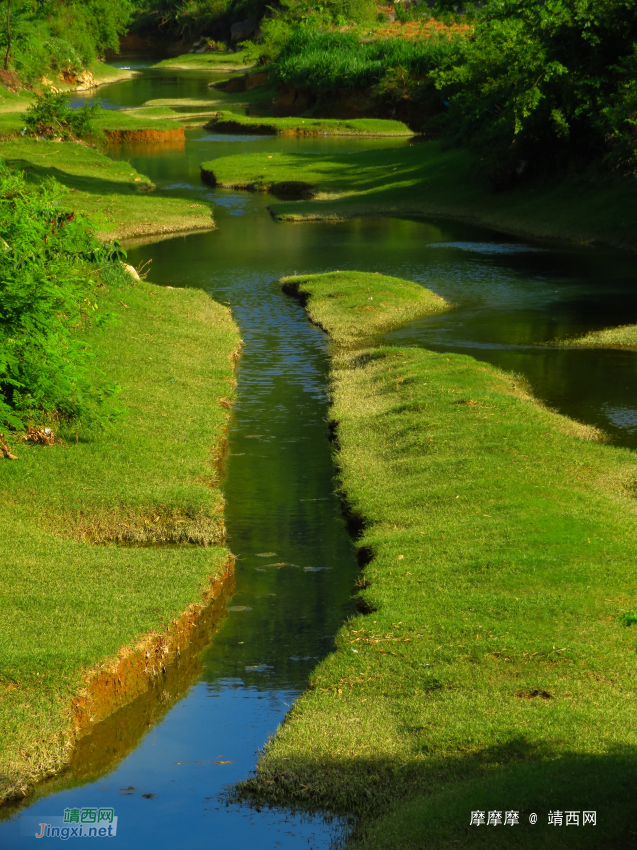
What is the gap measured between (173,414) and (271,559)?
5562mm

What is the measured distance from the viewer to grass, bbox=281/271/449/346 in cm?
2564

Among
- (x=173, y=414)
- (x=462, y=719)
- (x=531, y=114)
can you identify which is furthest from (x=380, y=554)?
(x=531, y=114)

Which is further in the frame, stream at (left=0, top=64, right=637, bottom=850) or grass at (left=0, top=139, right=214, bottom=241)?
grass at (left=0, top=139, right=214, bottom=241)

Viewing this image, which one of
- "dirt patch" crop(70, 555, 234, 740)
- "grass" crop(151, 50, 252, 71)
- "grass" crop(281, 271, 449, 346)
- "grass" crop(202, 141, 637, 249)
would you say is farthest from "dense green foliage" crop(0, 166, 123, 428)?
"grass" crop(151, 50, 252, 71)

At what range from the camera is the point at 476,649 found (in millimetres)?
10281

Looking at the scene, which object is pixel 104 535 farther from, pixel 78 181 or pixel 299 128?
pixel 299 128

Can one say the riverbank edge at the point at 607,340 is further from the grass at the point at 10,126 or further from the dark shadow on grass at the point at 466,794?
the grass at the point at 10,126

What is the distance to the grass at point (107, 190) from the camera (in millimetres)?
38406

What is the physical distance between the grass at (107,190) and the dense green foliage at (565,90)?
12662mm

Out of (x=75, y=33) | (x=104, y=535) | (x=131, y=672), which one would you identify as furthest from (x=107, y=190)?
(x=75, y=33)

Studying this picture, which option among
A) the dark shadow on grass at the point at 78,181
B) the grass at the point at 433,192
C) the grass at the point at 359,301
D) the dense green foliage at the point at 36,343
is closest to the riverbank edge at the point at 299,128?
the grass at the point at 433,192

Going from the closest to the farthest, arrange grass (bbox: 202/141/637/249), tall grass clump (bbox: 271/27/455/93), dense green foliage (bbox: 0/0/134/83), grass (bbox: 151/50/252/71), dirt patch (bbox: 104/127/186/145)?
grass (bbox: 202/141/637/249)
dirt patch (bbox: 104/127/186/145)
tall grass clump (bbox: 271/27/455/93)
dense green foliage (bbox: 0/0/134/83)
grass (bbox: 151/50/252/71)

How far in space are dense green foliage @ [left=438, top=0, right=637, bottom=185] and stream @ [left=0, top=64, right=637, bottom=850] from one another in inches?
182

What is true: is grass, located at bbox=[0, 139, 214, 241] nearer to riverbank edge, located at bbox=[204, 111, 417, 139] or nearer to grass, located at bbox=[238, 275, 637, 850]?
riverbank edge, located at bbox=[204, 111, 417, 139]
